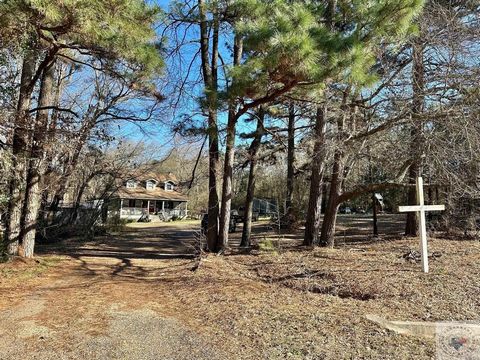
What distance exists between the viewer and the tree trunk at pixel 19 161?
319 inches

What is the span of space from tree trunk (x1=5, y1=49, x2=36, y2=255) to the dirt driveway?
150cm

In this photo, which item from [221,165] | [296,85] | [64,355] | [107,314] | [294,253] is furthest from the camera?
[221,165]

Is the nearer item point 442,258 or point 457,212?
point 442,258

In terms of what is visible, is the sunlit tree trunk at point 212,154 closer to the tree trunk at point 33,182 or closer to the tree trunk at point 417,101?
the tree trunk at point 33,182

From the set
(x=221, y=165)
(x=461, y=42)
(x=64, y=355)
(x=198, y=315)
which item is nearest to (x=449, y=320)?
(x=198, y=315)

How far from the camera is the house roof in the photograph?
3755 centimetres

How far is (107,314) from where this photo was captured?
5223 mm

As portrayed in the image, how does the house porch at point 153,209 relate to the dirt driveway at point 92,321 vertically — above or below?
above

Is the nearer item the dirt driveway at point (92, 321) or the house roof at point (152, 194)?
the dirt driveway at point (92, 321)

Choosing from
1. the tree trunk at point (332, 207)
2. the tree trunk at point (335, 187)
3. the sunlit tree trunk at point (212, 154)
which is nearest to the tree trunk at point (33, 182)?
the sunlit tree trunk at point (212, 154)

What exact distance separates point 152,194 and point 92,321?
35.6 m

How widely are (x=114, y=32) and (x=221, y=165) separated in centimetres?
539

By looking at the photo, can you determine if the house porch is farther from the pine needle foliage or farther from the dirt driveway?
the pine needle foliage

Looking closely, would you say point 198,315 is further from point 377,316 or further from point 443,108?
point 443,108
